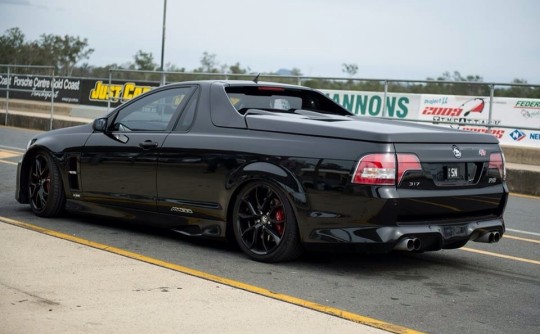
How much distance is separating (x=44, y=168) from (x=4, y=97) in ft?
65.5

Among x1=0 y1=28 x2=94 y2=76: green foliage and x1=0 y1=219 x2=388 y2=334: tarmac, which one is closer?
x1=0 y1=219 x2=388 y2=334: tarmac

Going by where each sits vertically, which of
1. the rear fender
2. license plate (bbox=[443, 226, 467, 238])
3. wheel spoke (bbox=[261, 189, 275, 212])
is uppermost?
the rear fender

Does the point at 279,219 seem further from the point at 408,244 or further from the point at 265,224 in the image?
the point at 408,244

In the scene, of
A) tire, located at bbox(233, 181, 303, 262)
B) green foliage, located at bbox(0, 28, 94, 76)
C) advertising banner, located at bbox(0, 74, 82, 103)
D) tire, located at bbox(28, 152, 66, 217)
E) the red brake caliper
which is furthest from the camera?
green foliage, located at bbox(0, 28, 94, 76)

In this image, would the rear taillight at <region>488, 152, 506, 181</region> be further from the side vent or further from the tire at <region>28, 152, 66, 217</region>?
the tire at <region>28, 152, 66, 217</region>

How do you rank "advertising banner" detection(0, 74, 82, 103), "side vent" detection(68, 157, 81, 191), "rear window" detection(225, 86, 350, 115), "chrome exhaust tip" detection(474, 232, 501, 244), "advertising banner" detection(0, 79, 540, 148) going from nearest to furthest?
"chrome exhaust tip" detection(474, 232, 501, 244) → "rear window" detection(225, 86, 350, 115) → "side vent" detection(68, 157, 81, 191) → "advertising banner" detection(0, 79, 540, 148) → "advertising banner" detection(0, 74, 82, 103)

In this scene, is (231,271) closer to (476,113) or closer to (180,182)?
(180,182)

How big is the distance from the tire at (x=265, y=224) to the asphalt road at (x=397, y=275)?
0.36 feet

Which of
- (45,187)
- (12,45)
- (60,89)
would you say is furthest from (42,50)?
(45,187)

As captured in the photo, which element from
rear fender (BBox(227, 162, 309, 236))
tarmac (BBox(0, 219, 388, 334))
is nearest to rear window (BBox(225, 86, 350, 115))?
rear fender (BBox(227, 162, 309, 236))

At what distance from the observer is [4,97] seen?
27578 millimetres

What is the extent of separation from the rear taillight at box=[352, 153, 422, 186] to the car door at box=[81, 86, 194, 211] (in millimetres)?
2068

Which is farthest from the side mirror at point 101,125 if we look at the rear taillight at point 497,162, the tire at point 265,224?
the rear taillight at point 497,162

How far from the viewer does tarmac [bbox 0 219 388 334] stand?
15.9 feet
